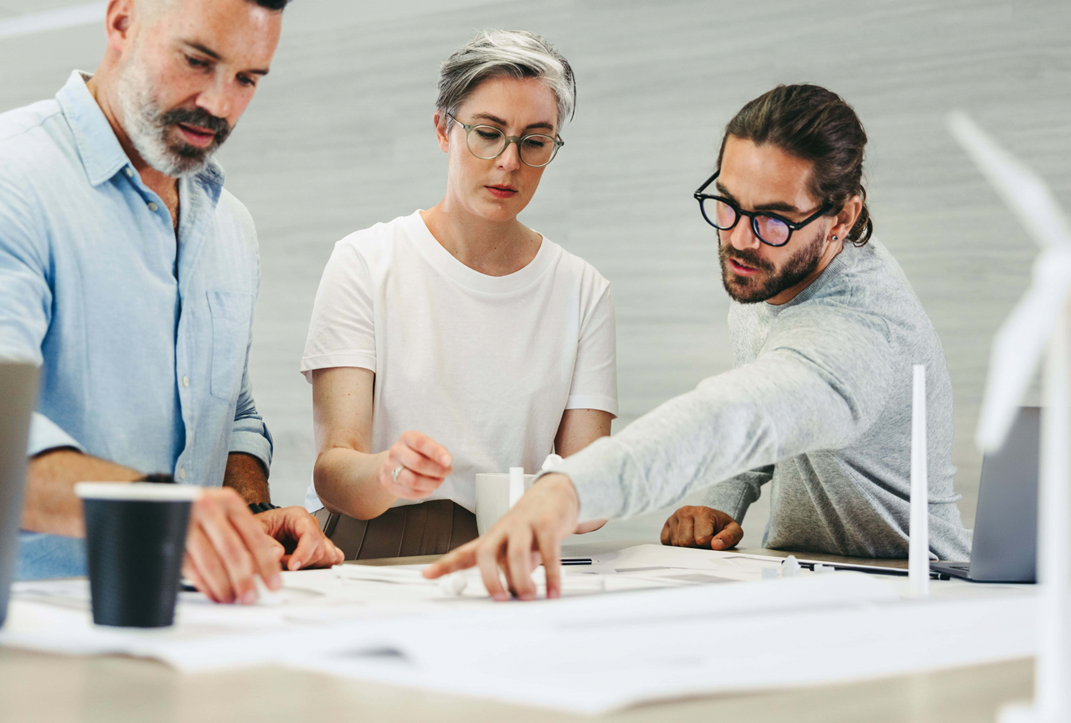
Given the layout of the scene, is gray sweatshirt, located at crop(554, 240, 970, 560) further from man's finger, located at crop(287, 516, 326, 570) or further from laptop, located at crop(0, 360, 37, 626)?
laptop, located at crop(0, 360, 37, 626)

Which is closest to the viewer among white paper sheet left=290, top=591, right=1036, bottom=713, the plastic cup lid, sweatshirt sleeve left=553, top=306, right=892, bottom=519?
white paper sheet left=290, top=591, right=1036, bottom=713

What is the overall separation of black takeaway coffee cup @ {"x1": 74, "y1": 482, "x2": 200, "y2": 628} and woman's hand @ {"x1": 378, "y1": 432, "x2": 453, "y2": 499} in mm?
455

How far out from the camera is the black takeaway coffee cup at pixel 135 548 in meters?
0.71

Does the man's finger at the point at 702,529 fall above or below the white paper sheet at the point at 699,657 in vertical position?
above

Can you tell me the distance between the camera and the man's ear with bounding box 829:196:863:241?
1.66 metres

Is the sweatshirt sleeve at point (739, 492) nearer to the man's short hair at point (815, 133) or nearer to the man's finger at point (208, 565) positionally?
the man's short hair at point (815, 133)

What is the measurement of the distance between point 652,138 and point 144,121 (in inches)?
79.1

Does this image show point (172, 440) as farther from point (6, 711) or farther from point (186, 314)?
point (6, 711)

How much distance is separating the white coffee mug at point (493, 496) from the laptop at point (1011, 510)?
554 mm

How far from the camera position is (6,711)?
1.82 feet

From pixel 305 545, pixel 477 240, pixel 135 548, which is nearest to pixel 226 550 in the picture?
pixel 135 548

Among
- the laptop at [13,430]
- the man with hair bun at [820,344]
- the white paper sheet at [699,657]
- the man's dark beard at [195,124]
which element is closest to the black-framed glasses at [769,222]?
the man with hair bun at [820,344]

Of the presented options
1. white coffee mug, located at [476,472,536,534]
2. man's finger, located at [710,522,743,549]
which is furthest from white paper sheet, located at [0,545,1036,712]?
man's finger, located at [710,522,743,549]

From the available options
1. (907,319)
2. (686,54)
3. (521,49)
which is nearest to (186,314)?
(521,49)
